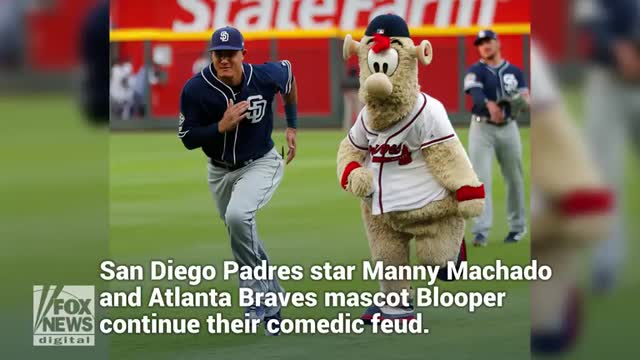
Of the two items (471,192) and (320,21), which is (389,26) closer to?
(320,21)

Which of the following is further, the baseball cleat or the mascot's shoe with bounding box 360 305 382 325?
the baseball cleat

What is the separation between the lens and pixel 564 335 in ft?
17.7

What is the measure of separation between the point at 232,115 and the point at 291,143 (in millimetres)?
355

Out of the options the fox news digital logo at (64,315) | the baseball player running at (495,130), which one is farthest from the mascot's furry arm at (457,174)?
the fox news digital logo at (64,315)

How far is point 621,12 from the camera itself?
16.6 feet

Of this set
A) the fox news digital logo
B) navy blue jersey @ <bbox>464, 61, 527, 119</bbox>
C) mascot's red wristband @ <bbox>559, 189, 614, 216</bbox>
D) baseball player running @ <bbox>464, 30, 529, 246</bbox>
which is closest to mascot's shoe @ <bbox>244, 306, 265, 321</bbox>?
the fox news digital logo

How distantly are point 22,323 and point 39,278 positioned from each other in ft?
0.79

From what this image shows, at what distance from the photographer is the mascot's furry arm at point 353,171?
588 cm

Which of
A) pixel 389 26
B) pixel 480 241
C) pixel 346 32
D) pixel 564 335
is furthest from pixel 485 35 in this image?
pixel 564 335

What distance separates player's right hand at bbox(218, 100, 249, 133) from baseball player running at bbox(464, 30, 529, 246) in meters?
1.49

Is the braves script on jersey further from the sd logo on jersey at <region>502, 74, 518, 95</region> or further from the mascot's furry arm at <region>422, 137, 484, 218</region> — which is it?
the sd logo on jersey at <region>502, 74, 518, 95</region>

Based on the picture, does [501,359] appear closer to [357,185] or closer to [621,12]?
[357,185]

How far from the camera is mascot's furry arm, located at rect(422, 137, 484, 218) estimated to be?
5.75m

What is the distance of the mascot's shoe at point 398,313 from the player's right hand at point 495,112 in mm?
2364
